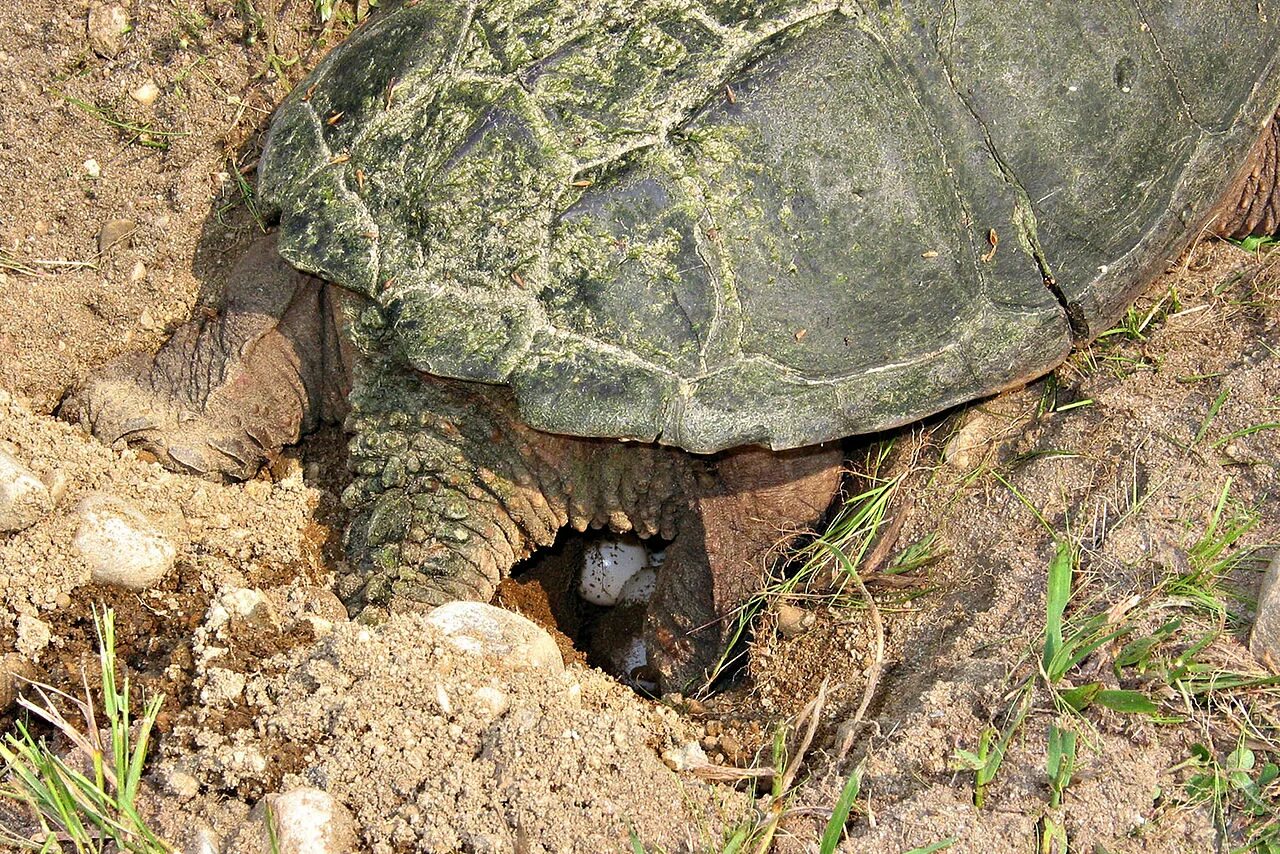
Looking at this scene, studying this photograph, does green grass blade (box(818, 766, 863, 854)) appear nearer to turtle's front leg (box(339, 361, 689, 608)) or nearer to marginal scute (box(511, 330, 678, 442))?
marginal scute (box(511, 330, 678, 442))

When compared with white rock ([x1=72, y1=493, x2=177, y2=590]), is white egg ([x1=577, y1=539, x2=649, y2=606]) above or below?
below

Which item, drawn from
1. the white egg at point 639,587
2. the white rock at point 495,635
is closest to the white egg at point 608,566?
the white egg at point 639,587

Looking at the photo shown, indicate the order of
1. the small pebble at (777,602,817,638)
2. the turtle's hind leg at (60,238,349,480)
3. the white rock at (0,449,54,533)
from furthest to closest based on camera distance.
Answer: the turtle's hind leg at (60,238,349,480), the small pebble at (777,602,817,638), the white rock at (0,449,54,533)

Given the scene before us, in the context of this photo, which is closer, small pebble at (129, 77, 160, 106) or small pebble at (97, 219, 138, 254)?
small pebble at (97, 219, 138, 254)

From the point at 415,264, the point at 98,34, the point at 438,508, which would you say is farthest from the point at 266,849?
the point at 98,34

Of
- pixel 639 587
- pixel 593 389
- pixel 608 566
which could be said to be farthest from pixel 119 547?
pixel 639 587

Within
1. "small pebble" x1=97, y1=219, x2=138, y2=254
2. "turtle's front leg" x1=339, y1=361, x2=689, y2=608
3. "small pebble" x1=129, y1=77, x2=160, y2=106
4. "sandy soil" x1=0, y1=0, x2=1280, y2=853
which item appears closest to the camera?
"sandy soil" x1=0, y1=0, x2=1280, y2=853

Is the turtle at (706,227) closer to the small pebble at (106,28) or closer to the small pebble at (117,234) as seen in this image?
the small pebble at (117,234)

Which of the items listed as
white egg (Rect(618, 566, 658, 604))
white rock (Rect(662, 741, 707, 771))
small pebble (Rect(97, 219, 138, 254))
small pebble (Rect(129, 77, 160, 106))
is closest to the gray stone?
white rock (Rect(662, 741, 707, 771))
